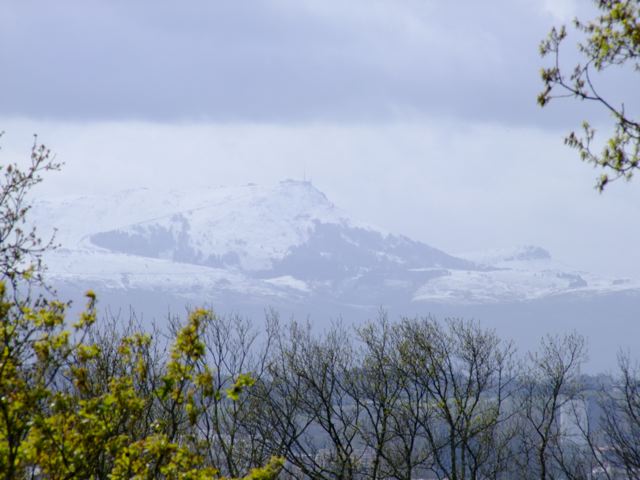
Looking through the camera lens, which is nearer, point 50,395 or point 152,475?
point 50,395

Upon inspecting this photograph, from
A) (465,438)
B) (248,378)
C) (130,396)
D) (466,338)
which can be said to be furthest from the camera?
(466,338)

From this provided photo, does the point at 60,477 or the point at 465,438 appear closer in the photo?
the point at 60,477

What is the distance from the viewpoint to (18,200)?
1540 cm

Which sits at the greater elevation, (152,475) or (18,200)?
(18,200)

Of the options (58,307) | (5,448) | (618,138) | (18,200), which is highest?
(618,138)

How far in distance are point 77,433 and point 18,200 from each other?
6.43m

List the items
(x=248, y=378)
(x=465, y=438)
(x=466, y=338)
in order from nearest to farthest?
(x=248, y=378) → (x=465, y=438) → (x=466, y=338)

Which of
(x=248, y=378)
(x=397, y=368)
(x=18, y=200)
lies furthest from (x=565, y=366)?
(x=248, y=378)

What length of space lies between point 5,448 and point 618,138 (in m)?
7.76

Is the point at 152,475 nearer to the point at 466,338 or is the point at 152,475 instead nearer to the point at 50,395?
the point at 50,395

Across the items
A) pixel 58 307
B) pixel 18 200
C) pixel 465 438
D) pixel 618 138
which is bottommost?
pixel 465 438

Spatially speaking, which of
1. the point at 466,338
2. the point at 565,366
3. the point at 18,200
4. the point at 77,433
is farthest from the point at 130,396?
the point at 565,366

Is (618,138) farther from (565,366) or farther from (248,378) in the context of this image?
(565,366)

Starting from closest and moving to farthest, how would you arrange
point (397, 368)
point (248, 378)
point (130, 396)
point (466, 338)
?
point (248, 378)
point (130, 396)
point (397, 368)
point (466, 338)
